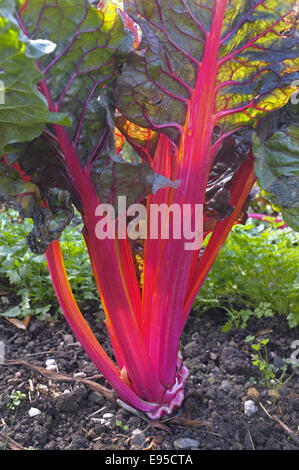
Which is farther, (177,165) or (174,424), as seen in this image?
(174,424)

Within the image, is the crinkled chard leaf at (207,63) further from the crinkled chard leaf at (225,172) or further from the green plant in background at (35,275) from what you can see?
the green plant in background at (35,275)

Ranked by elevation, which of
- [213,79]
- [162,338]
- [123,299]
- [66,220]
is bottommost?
[162,338]

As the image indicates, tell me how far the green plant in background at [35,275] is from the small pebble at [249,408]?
2.94 feet

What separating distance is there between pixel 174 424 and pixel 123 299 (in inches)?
18.0

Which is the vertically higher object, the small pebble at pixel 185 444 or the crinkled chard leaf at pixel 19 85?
the crinkled chard leaf at pixel 19 85

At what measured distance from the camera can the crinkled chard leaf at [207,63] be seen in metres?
1.33

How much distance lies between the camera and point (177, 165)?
4.86 ft

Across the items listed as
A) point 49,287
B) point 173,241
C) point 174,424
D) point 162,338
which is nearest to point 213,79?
point 173,241

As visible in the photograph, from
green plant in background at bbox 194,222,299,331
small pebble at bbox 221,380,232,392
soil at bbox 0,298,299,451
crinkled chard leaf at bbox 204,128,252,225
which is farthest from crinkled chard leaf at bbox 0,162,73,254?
green plant in background at bbox 194,222,299,331

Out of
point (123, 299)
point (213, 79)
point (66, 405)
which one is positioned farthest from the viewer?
point (66, 405)

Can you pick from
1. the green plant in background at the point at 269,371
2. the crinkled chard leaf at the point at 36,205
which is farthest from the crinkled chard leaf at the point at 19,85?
the green plant in background at the point at 269,371

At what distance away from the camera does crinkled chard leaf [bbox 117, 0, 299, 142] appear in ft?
4.37

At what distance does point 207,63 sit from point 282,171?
1.21 feet
